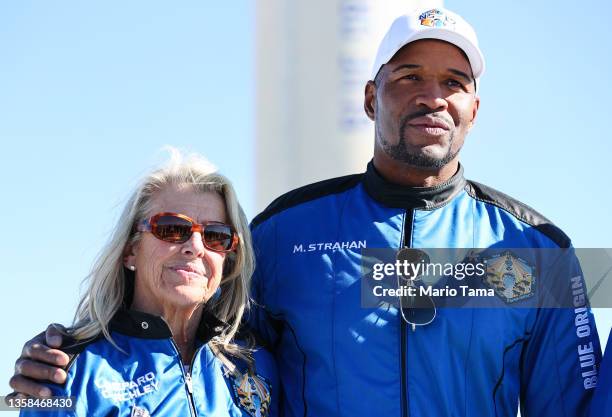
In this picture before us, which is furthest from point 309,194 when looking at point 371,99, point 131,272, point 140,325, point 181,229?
point 140,325

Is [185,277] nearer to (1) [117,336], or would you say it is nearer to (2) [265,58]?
(1) [117,336]

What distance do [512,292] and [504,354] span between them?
312mm

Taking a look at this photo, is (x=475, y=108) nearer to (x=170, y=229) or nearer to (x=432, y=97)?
(x=432, y=97)

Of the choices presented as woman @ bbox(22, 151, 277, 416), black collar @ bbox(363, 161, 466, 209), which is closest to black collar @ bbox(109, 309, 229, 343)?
woman @ bbox(22, 151, 277, 416)

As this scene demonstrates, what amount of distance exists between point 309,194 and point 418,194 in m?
0.59

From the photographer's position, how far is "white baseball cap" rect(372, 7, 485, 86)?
4.48 m

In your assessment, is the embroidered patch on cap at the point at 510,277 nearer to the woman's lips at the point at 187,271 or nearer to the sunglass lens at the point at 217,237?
the sunglass lens at the point at 217,237

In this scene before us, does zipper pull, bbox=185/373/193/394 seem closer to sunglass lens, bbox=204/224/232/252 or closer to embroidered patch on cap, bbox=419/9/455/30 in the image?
sunglass lens, bbox=204/224/232/252

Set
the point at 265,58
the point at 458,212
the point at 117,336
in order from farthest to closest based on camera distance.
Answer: the point at 265,58
the point at 458,212
the point at 117,336

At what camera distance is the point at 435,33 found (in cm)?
448

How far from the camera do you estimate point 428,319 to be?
4223 mm

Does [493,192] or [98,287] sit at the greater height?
[493,192]

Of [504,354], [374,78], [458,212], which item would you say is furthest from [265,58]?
[504,354]

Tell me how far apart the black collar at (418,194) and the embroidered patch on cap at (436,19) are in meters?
0.69
